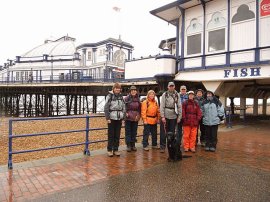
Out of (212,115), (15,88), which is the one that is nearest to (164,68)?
(212,115)

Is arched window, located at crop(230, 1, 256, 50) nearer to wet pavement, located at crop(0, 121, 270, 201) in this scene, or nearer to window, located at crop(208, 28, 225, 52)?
window, located at crop(208, 28, 225, 52)

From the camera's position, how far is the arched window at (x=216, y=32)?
13200 millimetres

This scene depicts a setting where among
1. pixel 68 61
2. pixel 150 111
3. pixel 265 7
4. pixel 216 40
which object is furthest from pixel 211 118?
pixel 68 61

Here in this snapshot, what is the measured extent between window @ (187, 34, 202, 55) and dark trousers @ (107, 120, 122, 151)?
8986 mm

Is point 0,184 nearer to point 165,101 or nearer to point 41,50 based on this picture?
point 165,101

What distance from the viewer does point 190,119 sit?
716 cm

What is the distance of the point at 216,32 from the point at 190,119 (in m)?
7.93

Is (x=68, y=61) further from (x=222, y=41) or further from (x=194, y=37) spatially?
(x=222, y=41)

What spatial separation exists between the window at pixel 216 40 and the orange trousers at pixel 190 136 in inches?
288

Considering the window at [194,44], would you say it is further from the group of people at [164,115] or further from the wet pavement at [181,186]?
the wet pavement at [181,186]

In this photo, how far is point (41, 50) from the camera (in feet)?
190

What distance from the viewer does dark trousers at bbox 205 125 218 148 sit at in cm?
742

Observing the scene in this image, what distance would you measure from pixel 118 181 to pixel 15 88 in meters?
37.4

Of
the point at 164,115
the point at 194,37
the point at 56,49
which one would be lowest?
the point at 164,115
